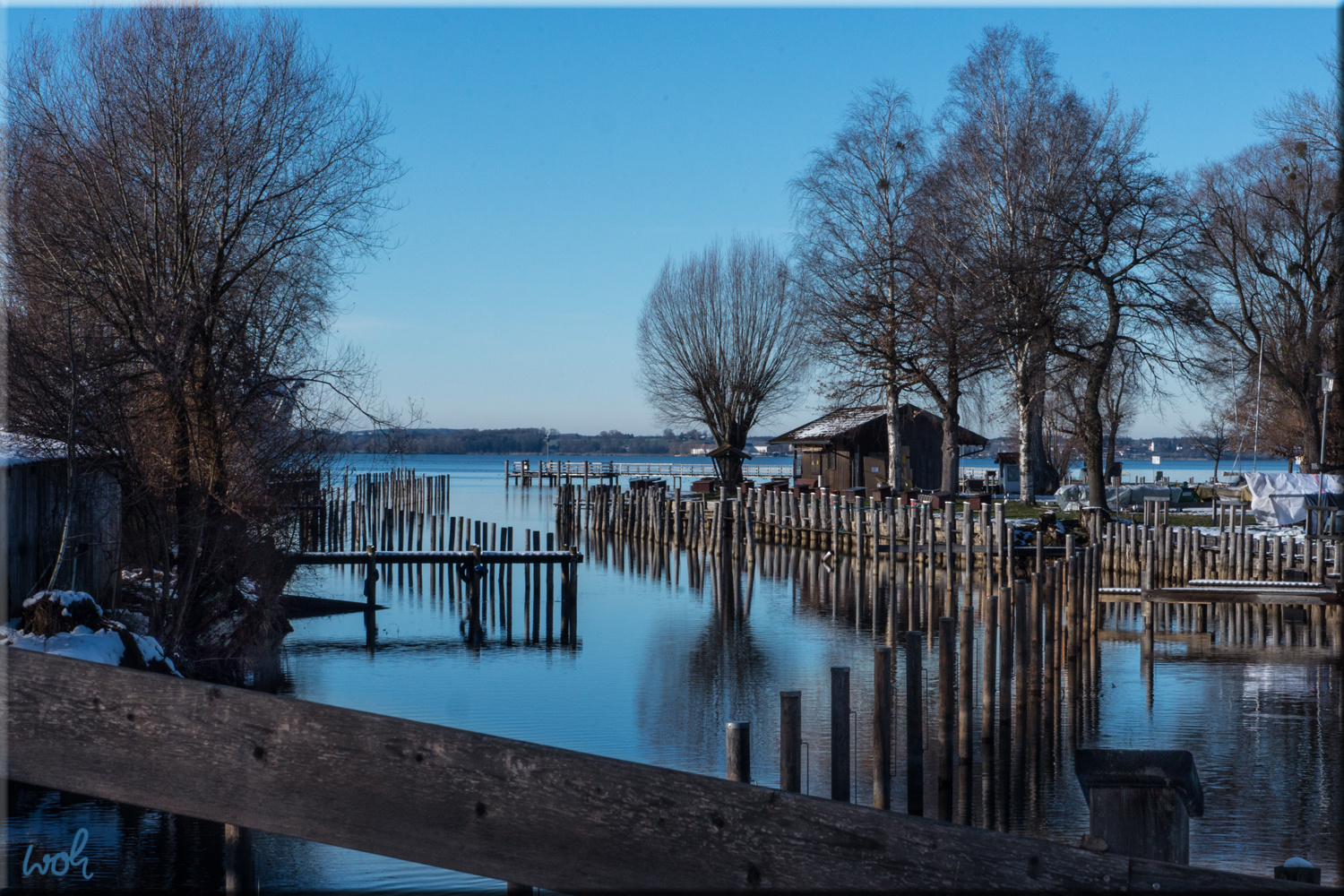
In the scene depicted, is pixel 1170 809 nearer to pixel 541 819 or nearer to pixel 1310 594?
pixel 541 819

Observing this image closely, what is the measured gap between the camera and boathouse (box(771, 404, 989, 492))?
4694 cm

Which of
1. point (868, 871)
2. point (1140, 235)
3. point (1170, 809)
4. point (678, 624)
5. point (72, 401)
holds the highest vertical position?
point (1140, 235)

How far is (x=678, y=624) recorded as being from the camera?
22.1m

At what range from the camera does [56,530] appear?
11.9 m

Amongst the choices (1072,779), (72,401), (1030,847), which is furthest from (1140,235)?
(1030,847)

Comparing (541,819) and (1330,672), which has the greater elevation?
(541,819)

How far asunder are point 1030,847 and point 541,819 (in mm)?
813

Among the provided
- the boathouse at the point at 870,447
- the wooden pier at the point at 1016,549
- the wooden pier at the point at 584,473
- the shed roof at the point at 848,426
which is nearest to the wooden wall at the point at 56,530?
the wooden pier at the point at 1016,549

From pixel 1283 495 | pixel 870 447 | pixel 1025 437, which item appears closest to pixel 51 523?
pixel 1283 495

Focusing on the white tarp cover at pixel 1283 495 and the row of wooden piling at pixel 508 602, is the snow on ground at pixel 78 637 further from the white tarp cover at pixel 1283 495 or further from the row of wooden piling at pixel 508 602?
the white tarp cover at pixel 1283 495
